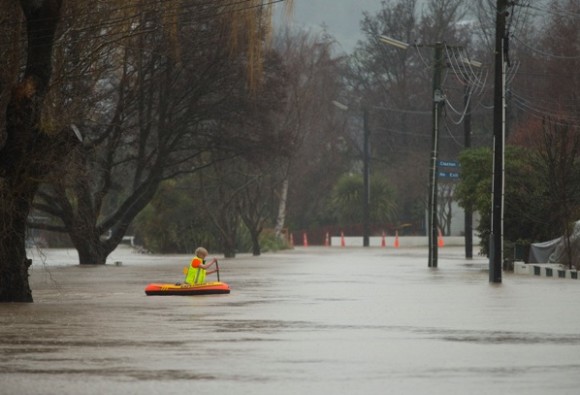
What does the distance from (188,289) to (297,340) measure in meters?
10.4

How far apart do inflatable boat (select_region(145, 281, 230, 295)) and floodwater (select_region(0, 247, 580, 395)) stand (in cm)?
20

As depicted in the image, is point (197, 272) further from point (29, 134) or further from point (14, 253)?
point (29, 134)

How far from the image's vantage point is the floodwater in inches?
535

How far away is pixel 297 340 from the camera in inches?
713

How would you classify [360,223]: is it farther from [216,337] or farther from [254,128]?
[216,337]

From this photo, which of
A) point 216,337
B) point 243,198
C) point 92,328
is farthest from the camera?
point 243,198

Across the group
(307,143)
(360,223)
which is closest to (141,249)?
(360,223)

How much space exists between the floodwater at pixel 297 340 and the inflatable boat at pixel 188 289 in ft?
0.65

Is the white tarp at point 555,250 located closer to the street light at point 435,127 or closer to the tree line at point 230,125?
the tree line at point 230,125

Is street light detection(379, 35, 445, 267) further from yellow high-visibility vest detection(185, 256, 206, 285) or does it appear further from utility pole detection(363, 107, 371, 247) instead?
utility pole detection(363, 107, 371, 247)

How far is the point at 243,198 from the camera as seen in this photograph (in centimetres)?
6956

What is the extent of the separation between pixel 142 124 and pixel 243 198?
17720 mm

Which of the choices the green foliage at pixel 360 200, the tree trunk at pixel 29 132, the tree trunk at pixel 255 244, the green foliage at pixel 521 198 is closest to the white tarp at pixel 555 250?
the green foliage at pixel 521 198

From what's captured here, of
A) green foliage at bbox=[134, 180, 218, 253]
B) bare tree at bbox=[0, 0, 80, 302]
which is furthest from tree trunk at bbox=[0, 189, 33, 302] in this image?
green foliage at bbox=[134, 180, 218, 253]
